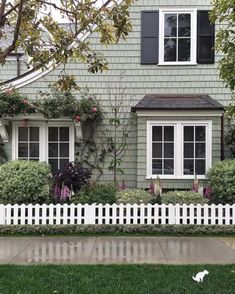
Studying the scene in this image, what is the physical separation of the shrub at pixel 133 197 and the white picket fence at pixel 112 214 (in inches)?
34.8

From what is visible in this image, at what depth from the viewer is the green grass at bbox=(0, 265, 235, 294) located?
21.4 feet

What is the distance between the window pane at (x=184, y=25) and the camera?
1515 cm

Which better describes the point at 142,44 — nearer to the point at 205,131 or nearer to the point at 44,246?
the point at 205,131

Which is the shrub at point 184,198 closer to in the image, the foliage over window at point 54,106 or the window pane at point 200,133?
the window pane at point 200,133

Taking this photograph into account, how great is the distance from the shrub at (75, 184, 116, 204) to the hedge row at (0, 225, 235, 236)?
1222 mm

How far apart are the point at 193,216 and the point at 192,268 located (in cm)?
387

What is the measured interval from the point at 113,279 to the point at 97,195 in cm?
542

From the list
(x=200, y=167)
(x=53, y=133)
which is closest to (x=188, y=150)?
(x=200, y=167)

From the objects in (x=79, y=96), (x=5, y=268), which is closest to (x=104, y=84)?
(x=79, y=96)

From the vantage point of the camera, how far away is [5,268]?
7715 millimetres

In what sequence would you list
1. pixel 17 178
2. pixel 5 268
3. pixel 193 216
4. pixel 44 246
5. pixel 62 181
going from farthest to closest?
pixel 62 181 → pixel 17 178 → pixel 193 216 → pixel 44 246 → pixel 5 268

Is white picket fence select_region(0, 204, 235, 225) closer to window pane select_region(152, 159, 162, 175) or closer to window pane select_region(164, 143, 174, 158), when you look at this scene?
window pane select_region(152, 159, 162, 175)

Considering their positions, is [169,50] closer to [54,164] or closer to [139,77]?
[139,77]

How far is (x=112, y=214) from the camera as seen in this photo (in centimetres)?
1150
